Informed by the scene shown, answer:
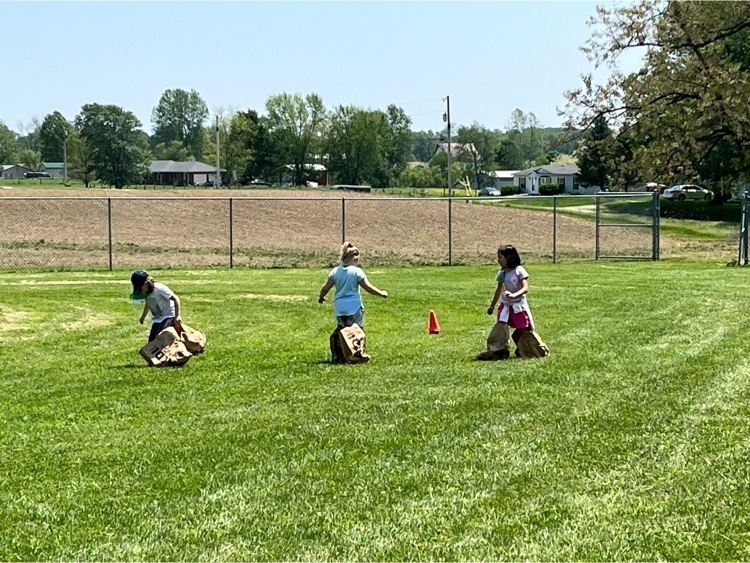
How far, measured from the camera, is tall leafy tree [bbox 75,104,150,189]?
317 feet

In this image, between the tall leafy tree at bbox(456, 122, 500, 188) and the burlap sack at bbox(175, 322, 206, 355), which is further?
the tall leafy tree at bbox(456, 122, 500, 188)

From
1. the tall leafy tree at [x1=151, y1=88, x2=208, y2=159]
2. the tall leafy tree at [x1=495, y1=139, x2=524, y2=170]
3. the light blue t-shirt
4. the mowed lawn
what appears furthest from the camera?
the tall leafy tree at [x1=151, y1=88, x2=208, y2=159]

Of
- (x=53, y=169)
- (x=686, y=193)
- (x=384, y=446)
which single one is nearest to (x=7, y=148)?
(x=53, y=169)

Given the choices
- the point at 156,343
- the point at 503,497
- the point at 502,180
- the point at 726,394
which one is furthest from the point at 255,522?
the point at 502,180

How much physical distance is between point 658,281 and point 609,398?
12.7 metres

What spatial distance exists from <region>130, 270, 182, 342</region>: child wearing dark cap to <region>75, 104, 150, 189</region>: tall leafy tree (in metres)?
87.8

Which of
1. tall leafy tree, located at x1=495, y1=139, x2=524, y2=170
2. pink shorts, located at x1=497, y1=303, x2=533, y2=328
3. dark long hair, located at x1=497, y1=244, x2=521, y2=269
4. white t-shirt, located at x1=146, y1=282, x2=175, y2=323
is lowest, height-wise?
pink shorts, located at x1=497, y1=303, x2=533, y2=328

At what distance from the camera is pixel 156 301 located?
11156 mm

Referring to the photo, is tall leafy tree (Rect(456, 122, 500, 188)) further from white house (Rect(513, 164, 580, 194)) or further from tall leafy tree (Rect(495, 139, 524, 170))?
tall leafy tree (Rect(495, 139, 524, 170))

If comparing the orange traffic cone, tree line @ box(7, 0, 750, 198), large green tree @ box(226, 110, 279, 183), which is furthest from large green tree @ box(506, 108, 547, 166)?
the orange traffic cone

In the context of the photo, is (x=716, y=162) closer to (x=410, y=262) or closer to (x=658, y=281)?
(x=410, y=262)

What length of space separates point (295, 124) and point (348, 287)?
334 feet

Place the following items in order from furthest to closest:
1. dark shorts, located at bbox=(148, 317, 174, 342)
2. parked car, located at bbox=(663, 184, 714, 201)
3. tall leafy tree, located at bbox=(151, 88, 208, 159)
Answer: tall leafy tree, located at bbox=(151, 88, 208, 159) → parked car, located at bbox=(663, 184, 714, 201) → dark shorts, located at bbox=(148, 317, 174, 342)

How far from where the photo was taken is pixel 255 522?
5371mm
